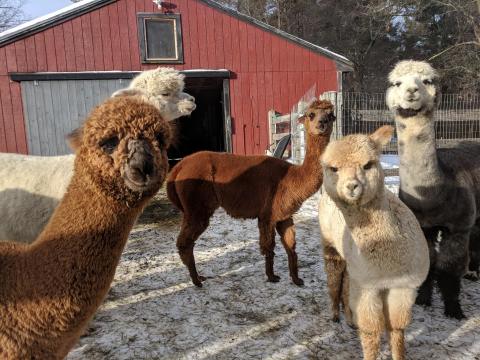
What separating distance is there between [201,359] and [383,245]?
1.52 m

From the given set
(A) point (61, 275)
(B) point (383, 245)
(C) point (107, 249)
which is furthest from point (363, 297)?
(A) point (61, 275)

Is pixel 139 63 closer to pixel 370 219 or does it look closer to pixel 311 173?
pixel 311 173

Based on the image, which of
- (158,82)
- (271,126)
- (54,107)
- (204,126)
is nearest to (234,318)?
(158,82)

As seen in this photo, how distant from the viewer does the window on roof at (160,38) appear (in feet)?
33.2

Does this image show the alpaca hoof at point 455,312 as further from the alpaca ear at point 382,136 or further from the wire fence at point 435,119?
the wire fence at point 435,119

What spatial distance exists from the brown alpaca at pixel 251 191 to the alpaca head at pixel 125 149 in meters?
2.49

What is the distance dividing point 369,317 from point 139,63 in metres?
9.71

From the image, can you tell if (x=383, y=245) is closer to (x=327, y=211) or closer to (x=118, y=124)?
(x=327, y=211)

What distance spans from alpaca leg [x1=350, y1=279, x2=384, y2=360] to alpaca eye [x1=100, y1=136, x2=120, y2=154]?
175cm

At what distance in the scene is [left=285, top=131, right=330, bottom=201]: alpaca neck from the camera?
11.9ft

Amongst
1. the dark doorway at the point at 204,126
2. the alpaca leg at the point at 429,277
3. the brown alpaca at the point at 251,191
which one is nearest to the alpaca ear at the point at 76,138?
the brown alpaca at the point at 251,191

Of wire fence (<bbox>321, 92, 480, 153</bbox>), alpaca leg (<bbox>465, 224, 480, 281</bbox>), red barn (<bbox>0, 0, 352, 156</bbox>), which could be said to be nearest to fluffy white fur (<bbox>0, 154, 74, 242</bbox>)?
alpaca leg (<bbox>465, 224, 480, 281</bbox>)

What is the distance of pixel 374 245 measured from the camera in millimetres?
2182

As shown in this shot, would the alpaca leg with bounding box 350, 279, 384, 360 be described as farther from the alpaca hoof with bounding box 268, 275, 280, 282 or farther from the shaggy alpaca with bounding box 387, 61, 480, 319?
the alpaca hoof with bounding box 268, 275, 280, 282
